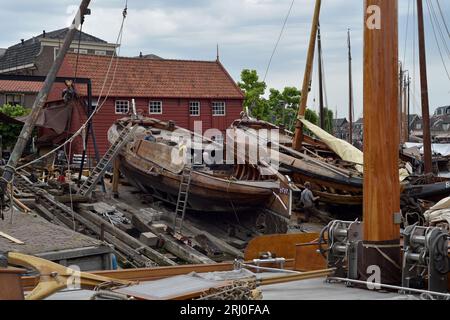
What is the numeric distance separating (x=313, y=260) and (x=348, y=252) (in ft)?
3.99

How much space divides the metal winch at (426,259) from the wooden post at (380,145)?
237 mm

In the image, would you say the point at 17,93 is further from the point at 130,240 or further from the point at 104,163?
the point at 130,240

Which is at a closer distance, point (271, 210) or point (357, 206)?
point (271, 210)

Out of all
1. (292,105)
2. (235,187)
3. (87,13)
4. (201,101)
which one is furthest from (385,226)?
(292,105)

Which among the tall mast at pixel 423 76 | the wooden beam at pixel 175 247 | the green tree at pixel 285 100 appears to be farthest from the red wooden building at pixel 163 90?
the wooden beam at pixel 175 247

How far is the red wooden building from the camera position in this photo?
109ft

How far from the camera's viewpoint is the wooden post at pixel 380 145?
5.09m

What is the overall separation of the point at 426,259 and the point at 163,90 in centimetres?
3110

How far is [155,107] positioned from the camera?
1369 inches

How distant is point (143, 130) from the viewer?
19594mm

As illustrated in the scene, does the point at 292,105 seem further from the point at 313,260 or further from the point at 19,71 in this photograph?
the point at 313,260

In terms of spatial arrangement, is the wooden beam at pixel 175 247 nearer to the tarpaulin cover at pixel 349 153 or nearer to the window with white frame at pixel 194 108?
the tarpaulin cover at pixel 349 153

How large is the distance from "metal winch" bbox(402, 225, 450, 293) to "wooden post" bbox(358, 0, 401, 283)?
0.78 ft

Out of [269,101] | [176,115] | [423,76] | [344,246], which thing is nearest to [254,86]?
[269,101]
